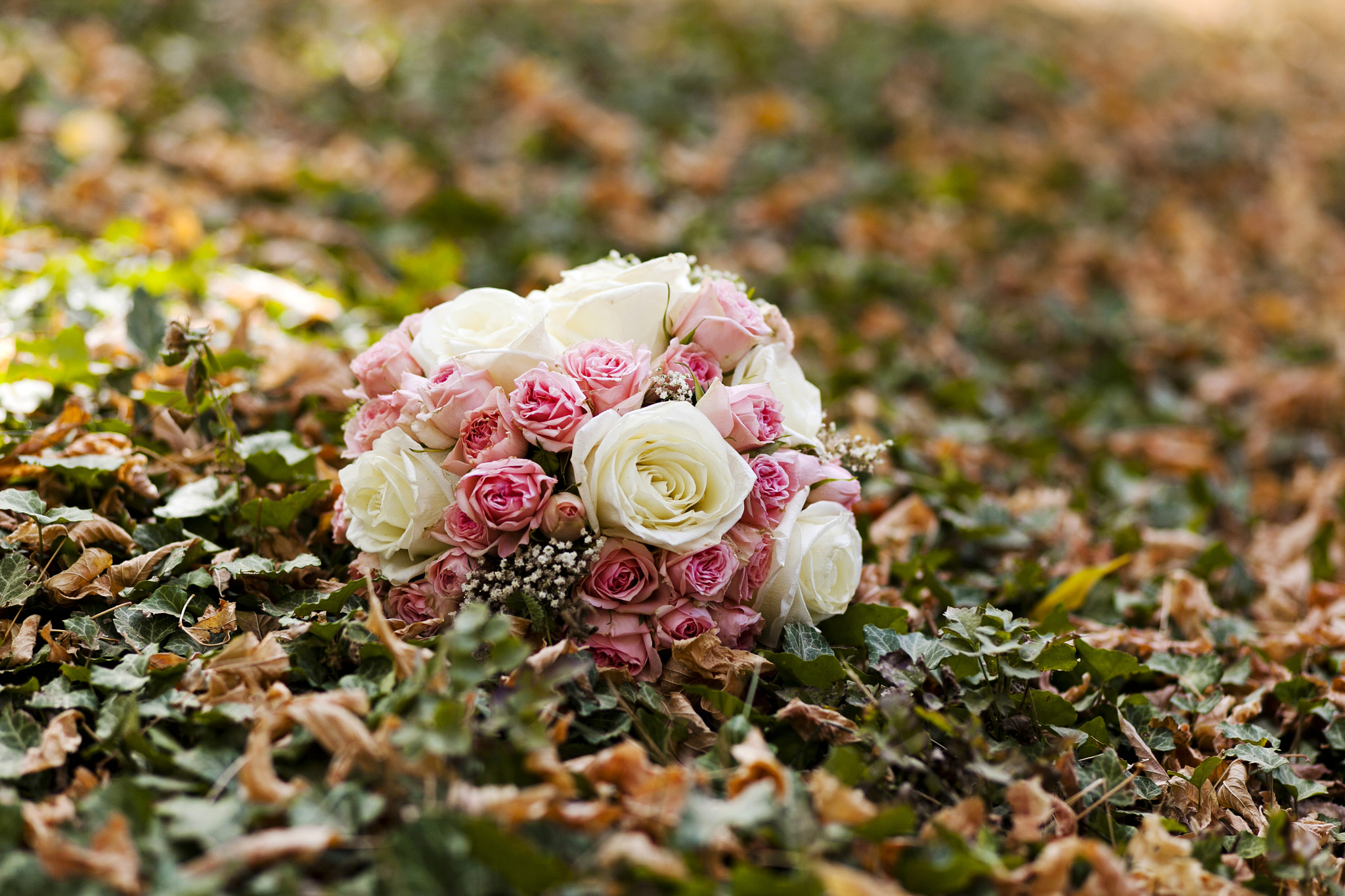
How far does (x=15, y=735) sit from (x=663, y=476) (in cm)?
91

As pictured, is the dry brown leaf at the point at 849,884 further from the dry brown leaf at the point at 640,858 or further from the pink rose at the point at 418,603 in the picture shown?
the pink rose at the point at 418,603

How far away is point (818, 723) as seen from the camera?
143 centimetres

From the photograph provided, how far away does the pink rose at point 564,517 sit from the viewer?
1388 mm

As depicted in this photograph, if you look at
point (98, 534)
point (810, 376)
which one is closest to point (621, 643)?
point (98, 534)

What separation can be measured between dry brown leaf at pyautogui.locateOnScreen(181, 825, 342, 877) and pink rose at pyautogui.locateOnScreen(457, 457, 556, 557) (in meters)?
0.47

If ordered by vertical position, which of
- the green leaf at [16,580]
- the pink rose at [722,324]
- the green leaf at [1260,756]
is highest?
the pink rose at [722,324]

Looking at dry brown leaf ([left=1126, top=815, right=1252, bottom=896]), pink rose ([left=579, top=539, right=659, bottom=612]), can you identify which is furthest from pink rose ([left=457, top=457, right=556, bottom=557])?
dry brown leaf ([left=1126, top=815, right=1252, bottom=896])

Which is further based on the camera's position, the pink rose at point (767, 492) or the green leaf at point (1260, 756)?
the green leaf at point (1260, 756)

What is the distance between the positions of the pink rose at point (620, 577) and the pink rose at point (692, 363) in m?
0.28

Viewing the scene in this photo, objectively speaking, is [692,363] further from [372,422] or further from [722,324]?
[372,422]

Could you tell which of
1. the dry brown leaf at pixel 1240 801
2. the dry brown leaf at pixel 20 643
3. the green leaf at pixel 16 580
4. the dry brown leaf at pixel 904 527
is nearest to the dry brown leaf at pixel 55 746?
the dry brown leaf at pixel 20 643

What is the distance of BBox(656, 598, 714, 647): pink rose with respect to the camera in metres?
1.46

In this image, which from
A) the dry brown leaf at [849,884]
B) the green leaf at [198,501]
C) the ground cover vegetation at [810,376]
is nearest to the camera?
the dry brown leaf at [849,884]

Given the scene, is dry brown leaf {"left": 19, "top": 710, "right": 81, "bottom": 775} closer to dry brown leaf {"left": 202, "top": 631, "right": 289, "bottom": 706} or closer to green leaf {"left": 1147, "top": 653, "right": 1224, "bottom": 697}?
dry brown leaf {"left": 202, "top": 631, "right": 289, "bottom": 706}
